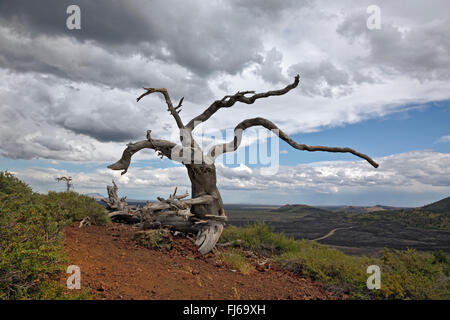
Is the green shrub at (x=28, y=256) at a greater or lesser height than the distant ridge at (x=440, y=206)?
greater

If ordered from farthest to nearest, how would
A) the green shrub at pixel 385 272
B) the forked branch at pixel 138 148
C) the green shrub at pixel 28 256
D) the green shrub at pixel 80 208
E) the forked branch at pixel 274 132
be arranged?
1. the green shrub at pixel 80 208
2. the forked branch at pixel 138 148
3. the forked branch at pixel 274 132
4. the green shrub at pixel 385 272
5. the green shrub at pixel 28 256

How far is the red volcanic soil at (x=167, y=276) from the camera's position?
5.23 m

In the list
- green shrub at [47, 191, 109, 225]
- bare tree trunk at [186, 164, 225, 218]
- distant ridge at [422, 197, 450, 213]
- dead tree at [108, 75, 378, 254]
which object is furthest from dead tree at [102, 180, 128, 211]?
distant ridge at [422, 197, 450, 213]

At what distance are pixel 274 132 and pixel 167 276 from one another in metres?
5.51

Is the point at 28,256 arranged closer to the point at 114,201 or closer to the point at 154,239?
the point at 154,239

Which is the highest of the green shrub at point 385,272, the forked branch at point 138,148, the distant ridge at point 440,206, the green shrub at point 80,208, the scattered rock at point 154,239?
the forked branch at point 138,148

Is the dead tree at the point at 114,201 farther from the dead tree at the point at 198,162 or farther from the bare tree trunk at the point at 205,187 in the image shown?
the bare tree trunk at the point at 205,187

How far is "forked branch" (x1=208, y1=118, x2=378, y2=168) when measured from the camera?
29.7ft

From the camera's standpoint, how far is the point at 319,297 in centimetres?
609

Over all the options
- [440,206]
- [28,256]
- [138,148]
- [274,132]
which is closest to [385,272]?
[274,132]

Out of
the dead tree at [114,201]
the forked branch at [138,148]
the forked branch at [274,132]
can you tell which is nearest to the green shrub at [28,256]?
the forked branch at [138,148]

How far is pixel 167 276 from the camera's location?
599 centimetres

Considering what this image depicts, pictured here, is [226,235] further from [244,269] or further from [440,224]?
[440,224]
